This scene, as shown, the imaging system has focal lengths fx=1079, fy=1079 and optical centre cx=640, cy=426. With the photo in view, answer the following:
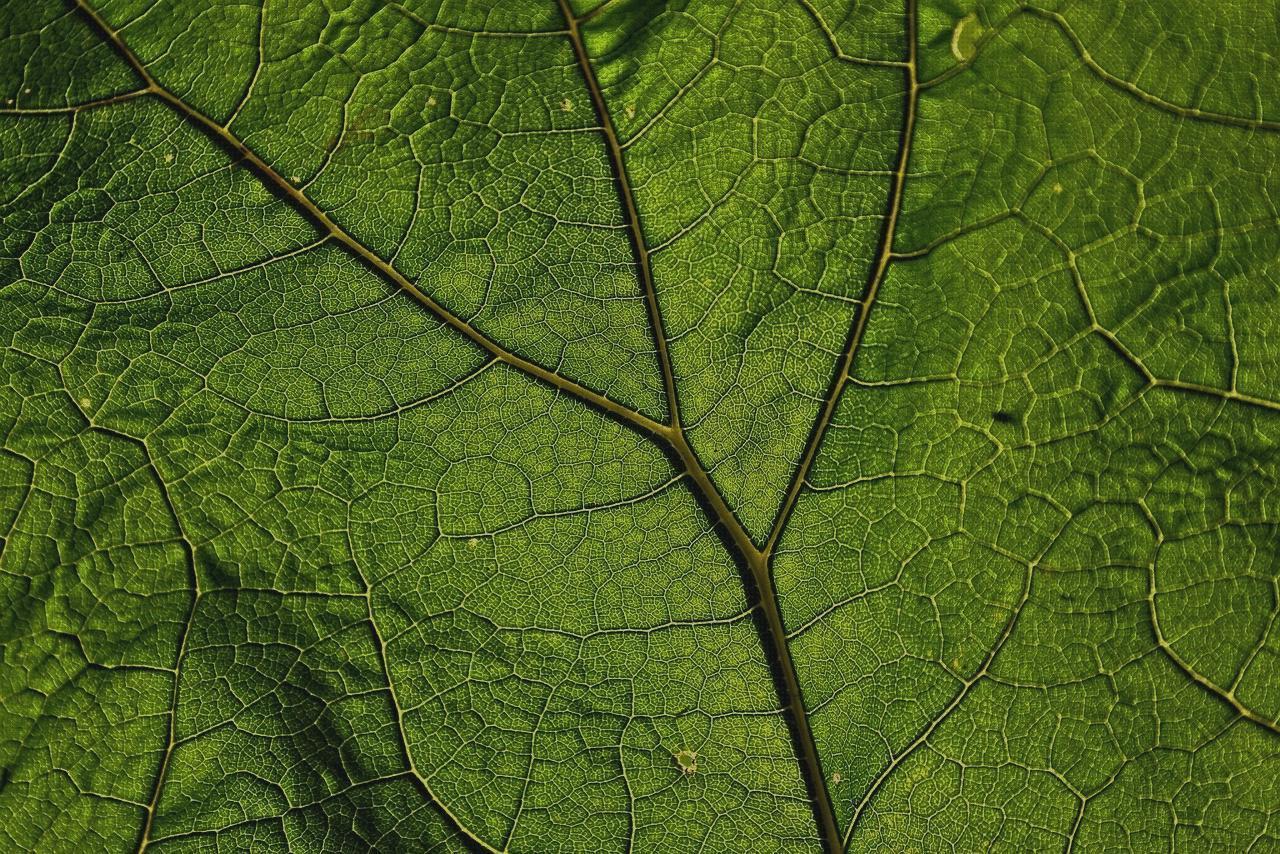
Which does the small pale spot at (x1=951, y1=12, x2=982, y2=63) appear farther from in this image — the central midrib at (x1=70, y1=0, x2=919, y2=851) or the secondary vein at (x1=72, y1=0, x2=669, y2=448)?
the secondary vein at (x1=72, y1=0, x2=669, y2=448)

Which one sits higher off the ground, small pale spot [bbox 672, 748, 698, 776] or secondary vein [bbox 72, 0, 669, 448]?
secondary vein [bbox 72, 0, 669, 448]

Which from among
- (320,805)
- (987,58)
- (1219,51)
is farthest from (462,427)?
(1219,51)

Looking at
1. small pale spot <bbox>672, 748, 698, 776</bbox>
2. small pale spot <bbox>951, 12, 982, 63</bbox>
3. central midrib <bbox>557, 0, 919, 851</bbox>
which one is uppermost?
small pale spot <bbox>951, 12, 982, 63</bbox>

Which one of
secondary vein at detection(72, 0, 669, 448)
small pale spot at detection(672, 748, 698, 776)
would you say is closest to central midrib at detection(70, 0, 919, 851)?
secondary vein at detection(72, 0, 669, 448)

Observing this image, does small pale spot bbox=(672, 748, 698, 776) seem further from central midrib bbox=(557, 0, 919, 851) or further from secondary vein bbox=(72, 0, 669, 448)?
secondary vein bbox=(72, 0, 669, 448)

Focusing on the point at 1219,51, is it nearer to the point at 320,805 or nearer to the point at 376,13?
the point at 376,13

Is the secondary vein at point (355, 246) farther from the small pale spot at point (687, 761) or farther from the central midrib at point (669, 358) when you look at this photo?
the small pale spot at point (687, 761)

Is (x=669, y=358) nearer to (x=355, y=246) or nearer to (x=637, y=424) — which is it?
(x=637, y=424)
